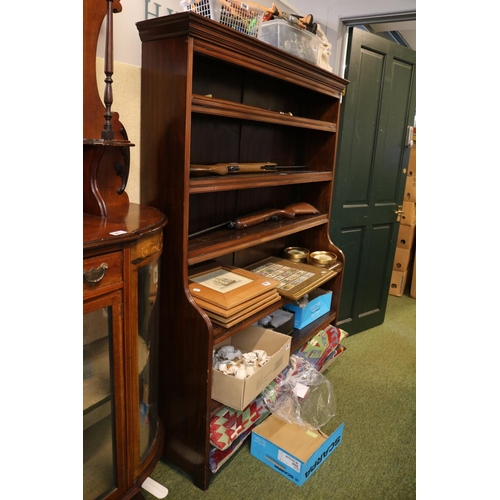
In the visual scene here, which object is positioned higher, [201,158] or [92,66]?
[92,66]

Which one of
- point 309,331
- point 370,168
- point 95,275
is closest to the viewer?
point 95,275

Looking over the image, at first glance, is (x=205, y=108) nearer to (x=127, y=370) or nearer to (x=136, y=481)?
(x=127, y=370)

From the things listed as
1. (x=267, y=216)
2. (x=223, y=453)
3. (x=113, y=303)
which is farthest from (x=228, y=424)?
(x=267, y=216)

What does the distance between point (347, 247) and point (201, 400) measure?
167 cm

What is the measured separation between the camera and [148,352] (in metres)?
1.41

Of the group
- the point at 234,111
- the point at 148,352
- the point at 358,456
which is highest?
the point at 234,111

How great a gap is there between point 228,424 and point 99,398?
70 centimetres

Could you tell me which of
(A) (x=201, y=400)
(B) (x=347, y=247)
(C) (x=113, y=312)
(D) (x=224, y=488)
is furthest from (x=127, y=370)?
(B) (x=347, y=247)

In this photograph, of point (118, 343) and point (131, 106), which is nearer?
point (118, 343)

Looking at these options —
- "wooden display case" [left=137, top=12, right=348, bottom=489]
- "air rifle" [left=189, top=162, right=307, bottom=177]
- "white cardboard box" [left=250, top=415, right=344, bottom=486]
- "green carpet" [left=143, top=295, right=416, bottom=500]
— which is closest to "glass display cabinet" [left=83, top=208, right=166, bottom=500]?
"wooden display case" [left=137, top=12, right=348, bottom=489]

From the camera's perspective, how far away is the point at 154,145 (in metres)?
1.48

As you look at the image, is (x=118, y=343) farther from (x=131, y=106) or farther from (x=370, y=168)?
(x=370, y=168)

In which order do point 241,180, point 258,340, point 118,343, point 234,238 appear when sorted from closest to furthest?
1. point 118,343
2. point 241,180
3. point 234,238
4. point 258,340

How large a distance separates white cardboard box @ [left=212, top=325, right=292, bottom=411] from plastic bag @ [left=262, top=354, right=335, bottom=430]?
0.19 meters
